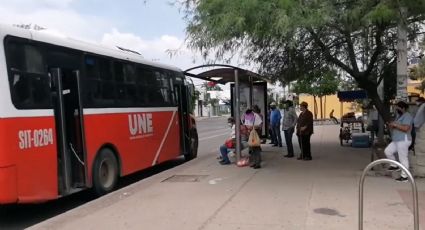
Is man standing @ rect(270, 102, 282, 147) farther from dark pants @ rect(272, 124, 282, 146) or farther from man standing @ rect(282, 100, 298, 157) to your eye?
man standing @ rect(282, 100, 298, 157)

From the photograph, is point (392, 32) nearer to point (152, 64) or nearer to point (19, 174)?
point (152, 64)

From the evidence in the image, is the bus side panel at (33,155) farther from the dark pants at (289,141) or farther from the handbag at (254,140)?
the dark pants at (289,141)

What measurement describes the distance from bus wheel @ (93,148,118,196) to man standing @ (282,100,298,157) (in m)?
5.87

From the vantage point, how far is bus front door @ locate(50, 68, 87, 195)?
29.8 ft

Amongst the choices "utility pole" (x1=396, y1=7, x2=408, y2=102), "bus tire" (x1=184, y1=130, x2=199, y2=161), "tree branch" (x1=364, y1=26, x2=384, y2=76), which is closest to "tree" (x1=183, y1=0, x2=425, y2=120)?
"tree branch" (x1=364, y1=26, x2=384, y2=76)

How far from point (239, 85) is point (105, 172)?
18.3ft

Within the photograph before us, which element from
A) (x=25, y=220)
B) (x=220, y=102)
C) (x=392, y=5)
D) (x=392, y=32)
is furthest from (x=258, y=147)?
(x=220, y=102)

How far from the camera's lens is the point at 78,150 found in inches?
379

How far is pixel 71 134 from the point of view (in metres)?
9.54

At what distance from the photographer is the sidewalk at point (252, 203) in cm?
740

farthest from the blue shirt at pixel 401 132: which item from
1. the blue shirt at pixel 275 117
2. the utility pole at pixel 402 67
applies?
the blue shirt at pixel 275 117

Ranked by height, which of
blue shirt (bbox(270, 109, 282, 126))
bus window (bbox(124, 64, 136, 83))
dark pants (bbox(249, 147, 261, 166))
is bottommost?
dark pants (bbox(249, 147, 261, 166))

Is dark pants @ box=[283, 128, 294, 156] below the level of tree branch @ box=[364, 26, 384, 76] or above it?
below

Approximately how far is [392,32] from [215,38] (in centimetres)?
549
